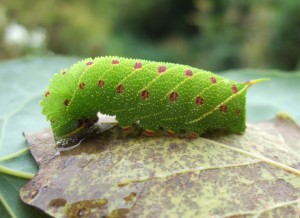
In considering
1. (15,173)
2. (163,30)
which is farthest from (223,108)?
(163,30)

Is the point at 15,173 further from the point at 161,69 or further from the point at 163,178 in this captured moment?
the point at 161,69

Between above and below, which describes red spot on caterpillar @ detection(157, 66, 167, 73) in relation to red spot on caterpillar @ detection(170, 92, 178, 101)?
above

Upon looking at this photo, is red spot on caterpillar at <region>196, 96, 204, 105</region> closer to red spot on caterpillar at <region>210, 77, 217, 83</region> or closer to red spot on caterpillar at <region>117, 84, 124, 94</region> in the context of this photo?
red spot on caterpillar at <region>210, 77, 217, 83</region>

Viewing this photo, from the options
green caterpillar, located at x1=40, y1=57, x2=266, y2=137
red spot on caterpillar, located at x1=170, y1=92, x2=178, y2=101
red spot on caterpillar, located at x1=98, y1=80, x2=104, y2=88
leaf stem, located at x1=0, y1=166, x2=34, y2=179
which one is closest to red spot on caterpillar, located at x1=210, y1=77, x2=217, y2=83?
green caterpillar, located at x1=40, y1=57, x2=266, y2=137

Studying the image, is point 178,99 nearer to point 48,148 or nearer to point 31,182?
point 48,148

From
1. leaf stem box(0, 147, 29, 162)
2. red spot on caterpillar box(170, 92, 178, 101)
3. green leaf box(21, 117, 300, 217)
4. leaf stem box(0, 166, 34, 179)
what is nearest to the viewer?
green leaf box(21, 117, 300, 217)
